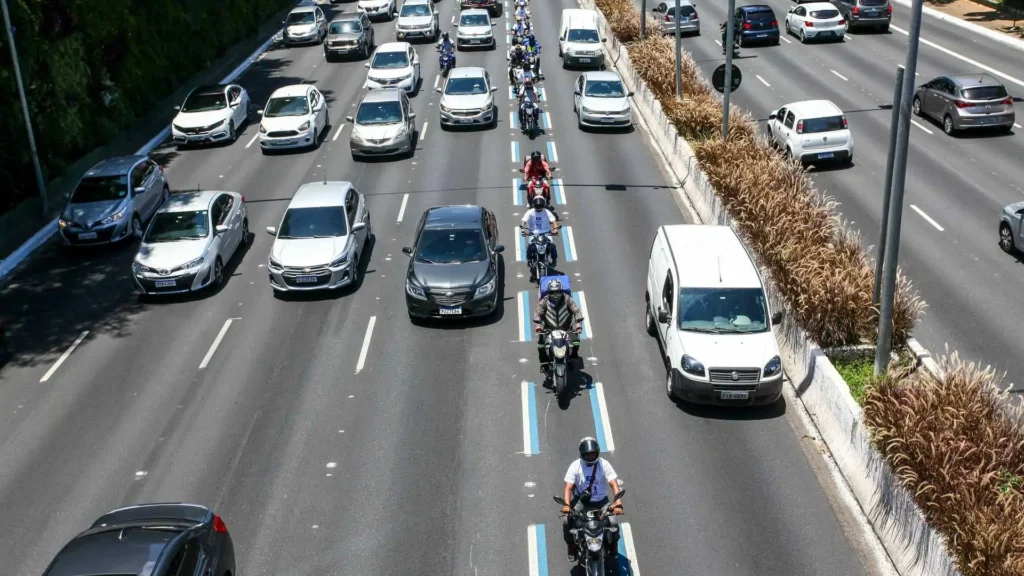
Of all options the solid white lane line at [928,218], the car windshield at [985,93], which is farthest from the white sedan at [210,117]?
the car windshield at [985,93]

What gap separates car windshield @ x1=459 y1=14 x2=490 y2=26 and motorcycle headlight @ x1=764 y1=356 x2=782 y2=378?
35.4 m

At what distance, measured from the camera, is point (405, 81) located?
133 ft

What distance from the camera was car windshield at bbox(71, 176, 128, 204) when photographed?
88.3 ft

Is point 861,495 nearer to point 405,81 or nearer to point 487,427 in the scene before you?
point 487,427

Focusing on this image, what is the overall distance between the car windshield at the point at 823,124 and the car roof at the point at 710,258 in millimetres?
11982

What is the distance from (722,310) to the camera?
57.4 feet

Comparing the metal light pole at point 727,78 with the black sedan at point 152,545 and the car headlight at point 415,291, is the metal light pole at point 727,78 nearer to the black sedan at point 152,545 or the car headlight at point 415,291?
the car headlight at point 415,291

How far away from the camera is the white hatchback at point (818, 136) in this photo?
30.0 meters

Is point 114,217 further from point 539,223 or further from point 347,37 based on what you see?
point 347,37

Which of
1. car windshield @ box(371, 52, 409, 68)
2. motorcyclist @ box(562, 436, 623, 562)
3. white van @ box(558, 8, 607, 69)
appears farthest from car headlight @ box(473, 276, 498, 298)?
white van @ box(558, 8, 607, 69)

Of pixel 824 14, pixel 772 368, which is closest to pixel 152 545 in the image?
pixel 772 368

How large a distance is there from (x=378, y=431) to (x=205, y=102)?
76.5 ft

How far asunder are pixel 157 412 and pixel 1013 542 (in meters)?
13.2

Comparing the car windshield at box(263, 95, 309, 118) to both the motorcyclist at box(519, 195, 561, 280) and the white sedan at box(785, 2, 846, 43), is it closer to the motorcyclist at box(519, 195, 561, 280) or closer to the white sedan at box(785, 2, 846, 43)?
the motorcyclist at box(519, 195, 561, 280)
